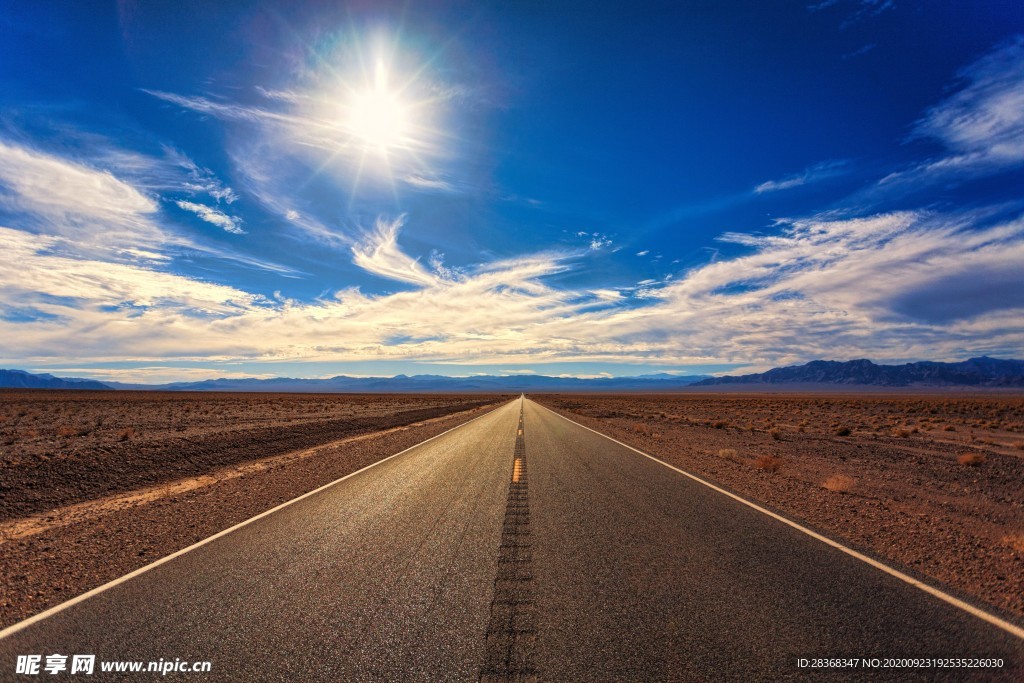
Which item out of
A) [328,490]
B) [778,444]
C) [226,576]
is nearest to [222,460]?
[328,490]

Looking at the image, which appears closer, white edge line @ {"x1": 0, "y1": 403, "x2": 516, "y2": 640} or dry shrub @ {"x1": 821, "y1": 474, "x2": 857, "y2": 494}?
white edge line @ {"x1": 0, "y1": 403, "x2": 516, "y2": 640}

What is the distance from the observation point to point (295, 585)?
519 centimetres

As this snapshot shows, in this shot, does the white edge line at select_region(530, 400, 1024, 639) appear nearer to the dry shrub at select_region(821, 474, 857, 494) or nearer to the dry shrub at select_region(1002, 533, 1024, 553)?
the dry shrub at select_region(1002, 533, 1024, 553)

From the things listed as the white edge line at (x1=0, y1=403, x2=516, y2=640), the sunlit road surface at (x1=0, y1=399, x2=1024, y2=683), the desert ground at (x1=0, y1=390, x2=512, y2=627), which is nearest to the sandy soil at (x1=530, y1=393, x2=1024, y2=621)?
the sunlit road surface at (x1=0, y1=399, x2=1024, y2=683)

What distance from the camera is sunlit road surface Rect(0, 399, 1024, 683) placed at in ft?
11.9

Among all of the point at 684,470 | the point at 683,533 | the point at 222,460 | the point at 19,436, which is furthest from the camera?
the point at 19,436

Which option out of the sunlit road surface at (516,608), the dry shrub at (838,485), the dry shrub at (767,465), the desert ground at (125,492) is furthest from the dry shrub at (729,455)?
the desert ground at (125,492)

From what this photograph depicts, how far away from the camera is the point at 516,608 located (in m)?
4.52

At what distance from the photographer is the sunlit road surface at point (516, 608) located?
3641 millimetres

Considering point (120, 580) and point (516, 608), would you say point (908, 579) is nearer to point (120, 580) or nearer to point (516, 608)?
point (516, 608)

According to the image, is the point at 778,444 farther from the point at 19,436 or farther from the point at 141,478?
the point at 19,436

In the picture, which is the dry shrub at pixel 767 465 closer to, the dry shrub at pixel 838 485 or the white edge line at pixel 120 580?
the dry shrub at pixel 838 485

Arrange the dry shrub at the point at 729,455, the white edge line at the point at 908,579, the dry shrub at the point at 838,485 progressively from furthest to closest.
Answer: the dry shrub at the point at 729,455
the dry shrub at the point at 838,485
the white edge line at the point at 908,579

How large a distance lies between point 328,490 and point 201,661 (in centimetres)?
723
